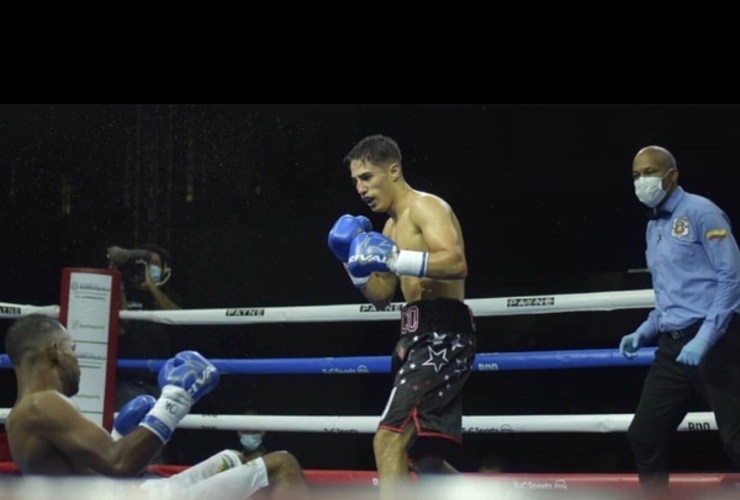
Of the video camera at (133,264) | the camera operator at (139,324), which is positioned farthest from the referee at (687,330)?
the video camera at (133,264)

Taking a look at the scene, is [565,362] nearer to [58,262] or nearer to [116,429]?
[116,429]

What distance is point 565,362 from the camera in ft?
9.78

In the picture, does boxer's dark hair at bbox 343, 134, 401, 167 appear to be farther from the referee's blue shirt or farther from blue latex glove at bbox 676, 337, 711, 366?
blue latex glove at bbox 676, 337, 711, 366

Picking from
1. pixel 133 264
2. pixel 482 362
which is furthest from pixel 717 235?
pixel 133 264

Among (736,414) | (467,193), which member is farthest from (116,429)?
(467,193)

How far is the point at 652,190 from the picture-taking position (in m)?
2.89

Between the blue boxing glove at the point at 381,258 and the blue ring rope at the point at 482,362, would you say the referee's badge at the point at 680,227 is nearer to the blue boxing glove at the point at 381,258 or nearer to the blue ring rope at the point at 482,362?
the blue ring rope at the point at 482,362

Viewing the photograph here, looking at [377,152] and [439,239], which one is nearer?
Answer: [439,239]

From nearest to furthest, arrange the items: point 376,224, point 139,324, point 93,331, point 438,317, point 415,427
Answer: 1. point 415,427
2. point 438,317
3. point 93,331
4. point 139,324
5. point 376,224

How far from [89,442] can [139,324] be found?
166cm

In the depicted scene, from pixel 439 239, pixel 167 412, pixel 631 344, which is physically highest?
pixel 439 239

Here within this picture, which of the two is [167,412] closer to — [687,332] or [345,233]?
[345,233]

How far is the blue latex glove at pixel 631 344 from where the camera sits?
2.84 meters

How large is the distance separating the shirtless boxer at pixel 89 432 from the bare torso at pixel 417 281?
562 millimetres
